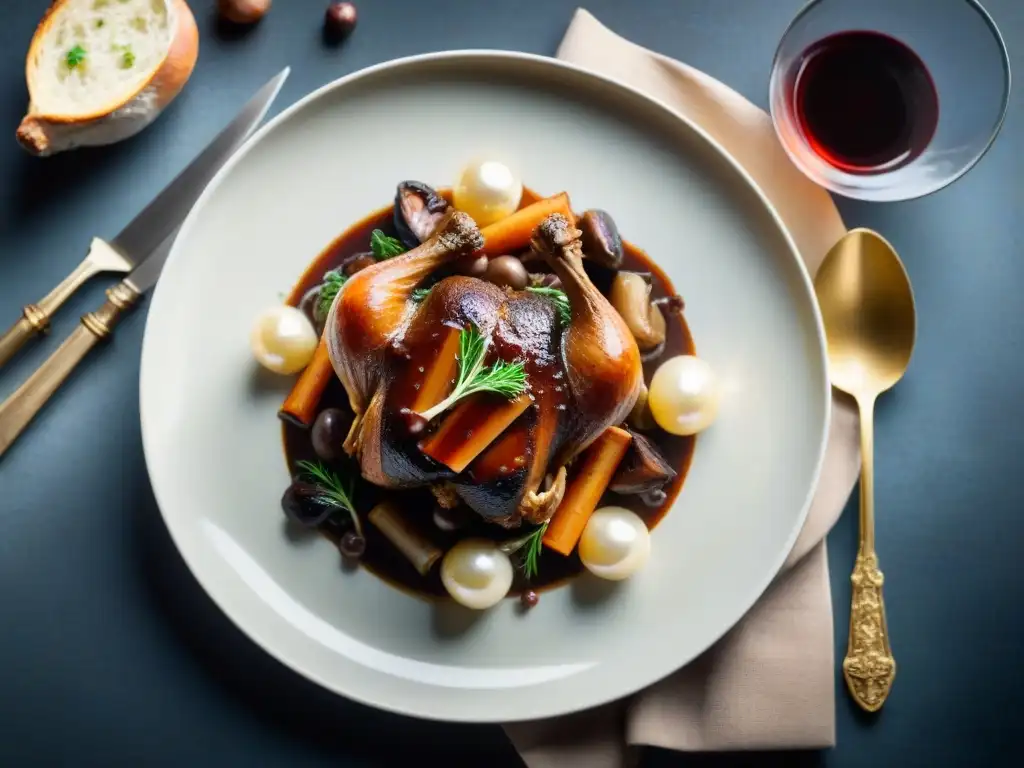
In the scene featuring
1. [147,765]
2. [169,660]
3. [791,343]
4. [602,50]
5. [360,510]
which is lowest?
[147,765]

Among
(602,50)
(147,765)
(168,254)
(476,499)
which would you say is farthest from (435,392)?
(147,765)

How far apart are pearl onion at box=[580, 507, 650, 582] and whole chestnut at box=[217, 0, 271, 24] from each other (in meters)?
1.65

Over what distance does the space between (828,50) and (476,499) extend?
1.53 m

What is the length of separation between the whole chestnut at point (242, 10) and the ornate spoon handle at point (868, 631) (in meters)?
1.97

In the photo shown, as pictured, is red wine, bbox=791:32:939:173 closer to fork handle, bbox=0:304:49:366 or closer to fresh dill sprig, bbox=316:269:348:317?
fresh dill sprig, bbox=316:269:348:317

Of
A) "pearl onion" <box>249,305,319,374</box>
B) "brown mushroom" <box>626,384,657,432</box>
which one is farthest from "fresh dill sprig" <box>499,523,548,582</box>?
"pearl onion" <box>249,305,319,374</box>

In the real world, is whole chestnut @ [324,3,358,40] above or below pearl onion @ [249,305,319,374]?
above

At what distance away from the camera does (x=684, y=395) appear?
223 centimetres

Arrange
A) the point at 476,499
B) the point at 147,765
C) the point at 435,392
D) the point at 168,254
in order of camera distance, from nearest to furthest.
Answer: the point at 435,392 → the point at 476,499 → the point at 168,254 → the point at 147,765

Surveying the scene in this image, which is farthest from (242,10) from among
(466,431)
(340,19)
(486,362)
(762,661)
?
(762,661)

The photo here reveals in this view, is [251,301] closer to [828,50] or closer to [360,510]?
[360,510]

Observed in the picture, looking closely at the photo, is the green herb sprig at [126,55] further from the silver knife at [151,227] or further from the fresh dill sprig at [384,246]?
the fresh dill sprig at [384,246]

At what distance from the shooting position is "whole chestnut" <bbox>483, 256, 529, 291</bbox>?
2254 millimetres

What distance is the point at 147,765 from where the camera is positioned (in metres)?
2.45
